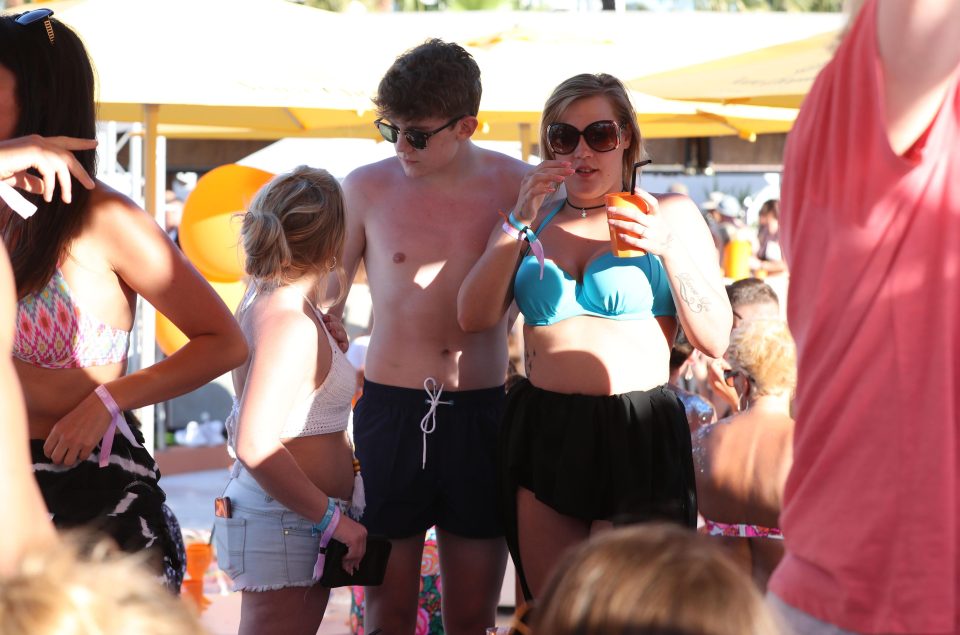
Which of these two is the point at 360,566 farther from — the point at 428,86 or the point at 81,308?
the point at 428,86

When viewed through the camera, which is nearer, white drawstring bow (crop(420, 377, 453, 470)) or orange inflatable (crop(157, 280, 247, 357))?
white drawstring bow (crop(420, 377, 453, 470))

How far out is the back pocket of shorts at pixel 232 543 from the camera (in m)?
2.82

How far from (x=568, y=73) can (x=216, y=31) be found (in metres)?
1.97

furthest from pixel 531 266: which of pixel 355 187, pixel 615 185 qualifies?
pixel 355 187

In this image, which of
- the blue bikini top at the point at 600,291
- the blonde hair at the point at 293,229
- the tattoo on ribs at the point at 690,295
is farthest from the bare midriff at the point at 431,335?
the tattoo on ribs at the point at 690,295

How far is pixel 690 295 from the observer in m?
2.93

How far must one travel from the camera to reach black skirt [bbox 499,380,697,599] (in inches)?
117

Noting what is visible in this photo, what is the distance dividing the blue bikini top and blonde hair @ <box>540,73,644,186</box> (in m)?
0.36

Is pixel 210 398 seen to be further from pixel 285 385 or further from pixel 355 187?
pixel 285 385

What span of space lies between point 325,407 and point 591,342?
72 centimetres

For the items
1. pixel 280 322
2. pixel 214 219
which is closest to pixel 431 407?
pixel 280 322

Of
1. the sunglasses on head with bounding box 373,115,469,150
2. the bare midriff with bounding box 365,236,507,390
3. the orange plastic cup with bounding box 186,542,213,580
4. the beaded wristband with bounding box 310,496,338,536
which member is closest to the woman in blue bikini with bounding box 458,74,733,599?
the bare midriff with bounding box 365,236,507,390

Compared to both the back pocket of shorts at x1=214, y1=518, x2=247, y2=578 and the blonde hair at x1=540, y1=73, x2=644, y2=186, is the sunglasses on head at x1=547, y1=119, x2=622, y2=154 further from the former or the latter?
the back pocket of shorts at x1=214, y1=518, x2=247, y2=578

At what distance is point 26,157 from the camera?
1.97m
